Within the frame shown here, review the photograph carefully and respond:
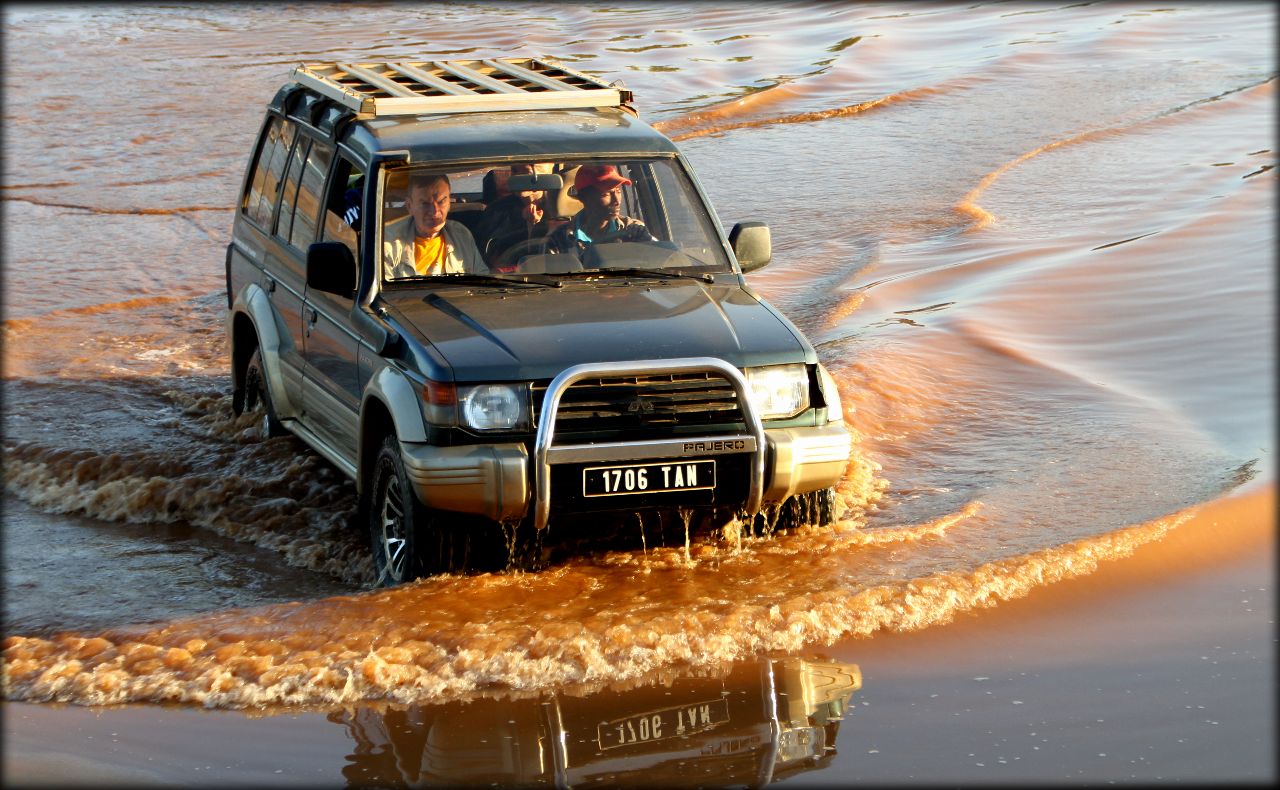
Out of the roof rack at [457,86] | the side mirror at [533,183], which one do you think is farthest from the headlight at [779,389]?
the roof rack at [457,86]

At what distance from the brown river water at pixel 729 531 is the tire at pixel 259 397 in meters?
0.20

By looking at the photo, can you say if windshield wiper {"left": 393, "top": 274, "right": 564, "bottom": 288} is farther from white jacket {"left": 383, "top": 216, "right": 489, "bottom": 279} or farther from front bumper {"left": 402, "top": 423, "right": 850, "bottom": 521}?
front bumper {"left": 402, "top": 423, "right": 850, "bottom": 521}

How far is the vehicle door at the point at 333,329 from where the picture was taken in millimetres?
7688

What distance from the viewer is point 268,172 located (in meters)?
9.24

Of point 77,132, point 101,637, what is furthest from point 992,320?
point 77,132

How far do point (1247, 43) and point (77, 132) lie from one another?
1661cm

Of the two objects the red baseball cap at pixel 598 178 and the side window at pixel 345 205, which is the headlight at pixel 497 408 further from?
the red baseball cap at pixel 598 178

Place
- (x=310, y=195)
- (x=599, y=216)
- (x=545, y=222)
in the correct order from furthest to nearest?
(x=310, y=195) < (x=599, y=216) < (x=545, y=222)

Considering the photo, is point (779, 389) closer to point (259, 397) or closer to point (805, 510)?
point (805, 510)

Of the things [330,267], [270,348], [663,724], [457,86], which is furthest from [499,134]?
[663,724]

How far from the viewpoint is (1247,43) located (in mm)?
26078

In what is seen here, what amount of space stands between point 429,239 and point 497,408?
50.3 inches

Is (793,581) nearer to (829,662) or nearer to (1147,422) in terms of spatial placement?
(829,662)

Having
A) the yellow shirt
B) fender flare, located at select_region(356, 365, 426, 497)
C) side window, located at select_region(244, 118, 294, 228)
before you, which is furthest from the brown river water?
the yellow shirt
